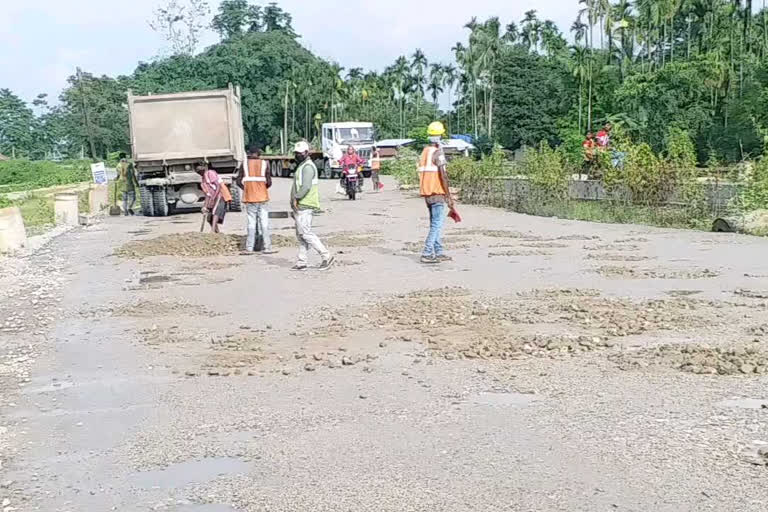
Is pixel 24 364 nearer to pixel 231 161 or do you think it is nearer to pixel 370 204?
pixel 231 161

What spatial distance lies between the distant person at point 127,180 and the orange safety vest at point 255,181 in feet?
39.5

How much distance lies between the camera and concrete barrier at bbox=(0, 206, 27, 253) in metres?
18.0

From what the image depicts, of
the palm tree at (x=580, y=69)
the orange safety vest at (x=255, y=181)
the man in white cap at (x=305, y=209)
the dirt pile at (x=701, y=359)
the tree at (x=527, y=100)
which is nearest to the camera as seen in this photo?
the dirt pile at (x=701, y=359)

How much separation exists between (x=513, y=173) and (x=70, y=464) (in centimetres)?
2142

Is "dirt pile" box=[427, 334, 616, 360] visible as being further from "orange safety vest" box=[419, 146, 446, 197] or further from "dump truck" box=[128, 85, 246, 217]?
"dump truck" box=[128, 85, 246, 217]

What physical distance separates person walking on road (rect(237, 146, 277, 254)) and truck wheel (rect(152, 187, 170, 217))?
10.4 meters

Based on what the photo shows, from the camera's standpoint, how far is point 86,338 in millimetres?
9297

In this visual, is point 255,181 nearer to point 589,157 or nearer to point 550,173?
point 550,173

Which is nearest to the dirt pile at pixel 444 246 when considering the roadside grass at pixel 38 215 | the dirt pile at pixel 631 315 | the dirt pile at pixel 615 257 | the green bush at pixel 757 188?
the dirt pile at pixel 615 257

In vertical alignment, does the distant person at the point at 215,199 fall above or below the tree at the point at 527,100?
below

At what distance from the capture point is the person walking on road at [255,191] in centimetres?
1532

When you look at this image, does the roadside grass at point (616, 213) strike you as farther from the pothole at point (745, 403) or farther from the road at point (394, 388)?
the pothole at point (745, 403)

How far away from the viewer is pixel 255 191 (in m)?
15.4

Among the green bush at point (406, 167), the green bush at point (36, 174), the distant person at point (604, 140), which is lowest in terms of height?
the green bush at point (36, 174)
